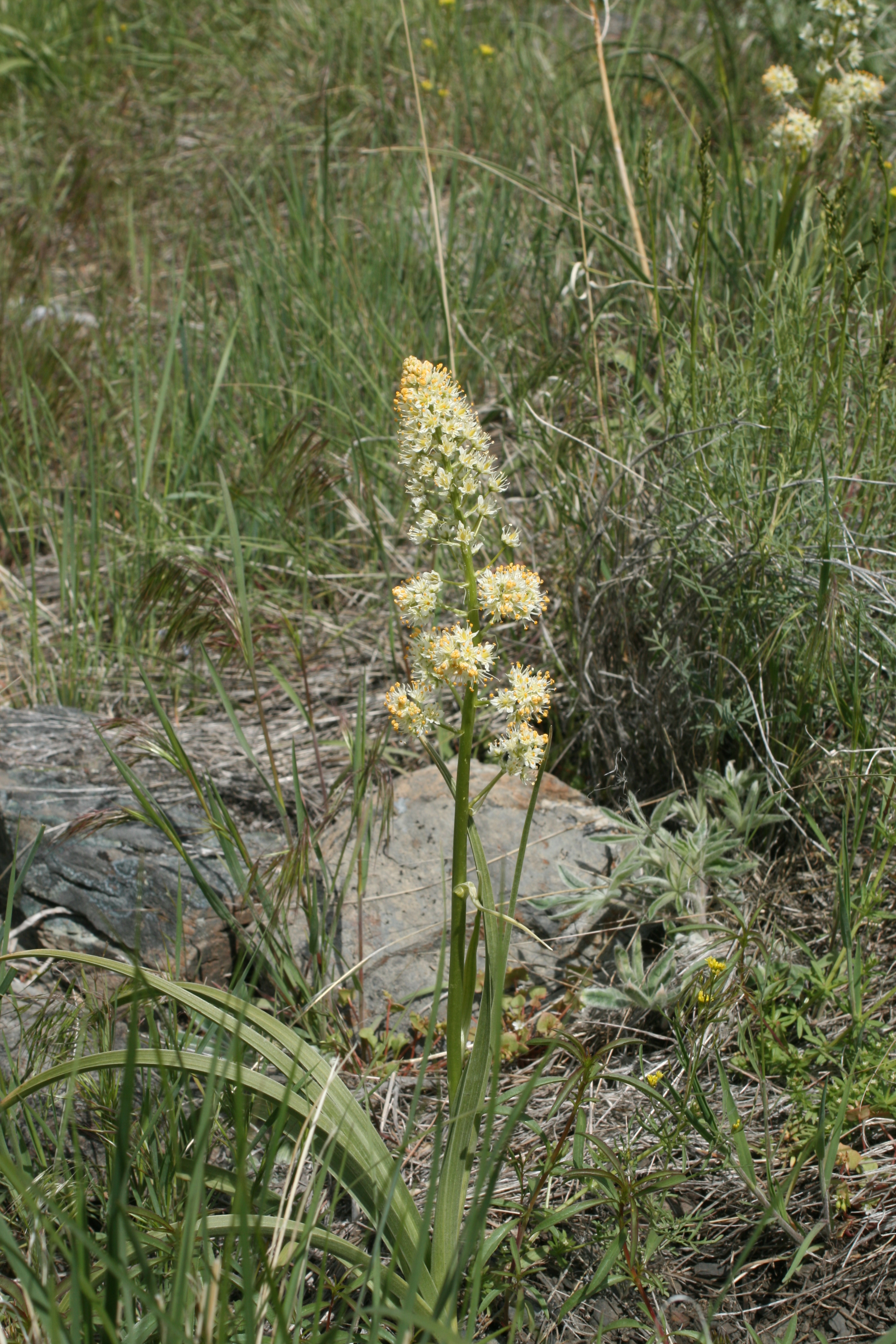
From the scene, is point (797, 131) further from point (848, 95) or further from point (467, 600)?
point (467, 600)

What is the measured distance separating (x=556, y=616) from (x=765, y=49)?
145 inches

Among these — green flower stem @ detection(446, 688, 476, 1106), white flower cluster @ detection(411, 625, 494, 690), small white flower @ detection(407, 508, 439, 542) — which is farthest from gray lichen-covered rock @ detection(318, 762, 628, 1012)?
small white flower @ detection(407, 508, 439, 542)

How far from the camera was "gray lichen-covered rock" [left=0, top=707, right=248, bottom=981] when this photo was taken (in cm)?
191

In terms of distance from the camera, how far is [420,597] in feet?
4.29

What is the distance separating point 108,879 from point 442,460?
4.04ft

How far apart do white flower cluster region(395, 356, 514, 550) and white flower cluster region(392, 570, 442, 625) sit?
6 cm

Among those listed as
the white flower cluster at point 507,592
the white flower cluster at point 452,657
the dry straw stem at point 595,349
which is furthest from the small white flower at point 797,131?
the white flower cluster at point 452,657

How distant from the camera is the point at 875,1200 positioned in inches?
57.9

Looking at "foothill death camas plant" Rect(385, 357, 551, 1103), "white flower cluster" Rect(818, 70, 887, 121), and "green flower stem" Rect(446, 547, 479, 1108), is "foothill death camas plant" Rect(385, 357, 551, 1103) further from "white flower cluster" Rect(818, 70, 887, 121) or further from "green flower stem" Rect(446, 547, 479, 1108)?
"white flower cluster" Rect(818, 70, 887, 121)

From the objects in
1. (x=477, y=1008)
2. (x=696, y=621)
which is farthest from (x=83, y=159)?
(x=477, y=1008)

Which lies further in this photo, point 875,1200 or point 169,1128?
point 875,1200

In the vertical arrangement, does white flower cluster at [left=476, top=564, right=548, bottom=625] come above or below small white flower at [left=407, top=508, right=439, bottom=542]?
below

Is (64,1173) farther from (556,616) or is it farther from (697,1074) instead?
(556,616)

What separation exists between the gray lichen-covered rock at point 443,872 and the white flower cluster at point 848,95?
7.43ft
